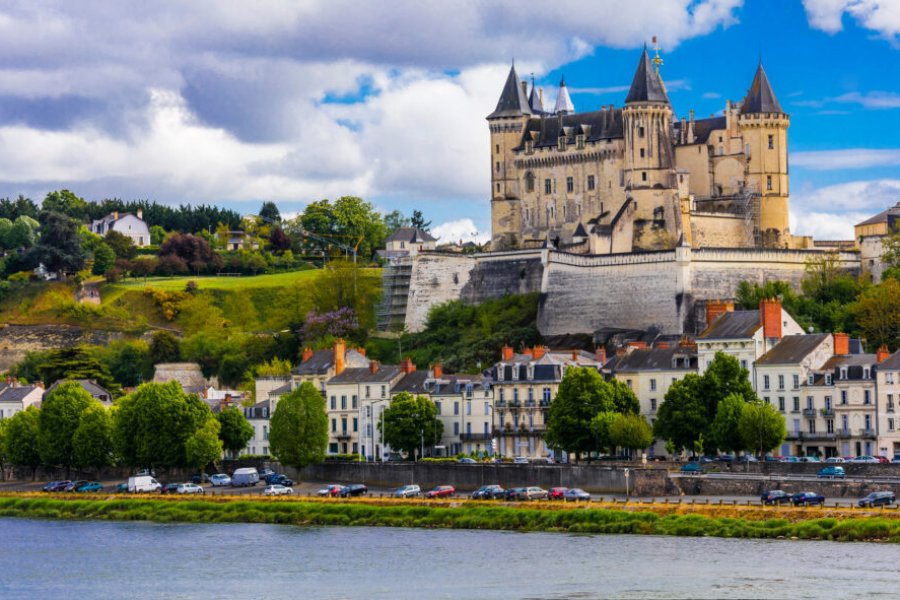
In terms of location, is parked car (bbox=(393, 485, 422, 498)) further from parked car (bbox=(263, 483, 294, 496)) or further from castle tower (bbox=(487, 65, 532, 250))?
castle tower (bbox=(487, 65, 532, 250))

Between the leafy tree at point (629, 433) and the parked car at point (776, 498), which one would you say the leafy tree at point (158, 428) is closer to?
the leafy tree at point (629, 433)

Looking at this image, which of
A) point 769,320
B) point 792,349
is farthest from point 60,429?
point 792,349

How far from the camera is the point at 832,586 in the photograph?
50.2 metres

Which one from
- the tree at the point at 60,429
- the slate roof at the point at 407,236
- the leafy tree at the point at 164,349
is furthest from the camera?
the slate roof at the point at 407,236

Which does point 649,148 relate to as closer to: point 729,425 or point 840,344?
point 840,344

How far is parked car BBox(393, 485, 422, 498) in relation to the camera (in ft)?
228

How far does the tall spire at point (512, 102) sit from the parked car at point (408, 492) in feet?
158

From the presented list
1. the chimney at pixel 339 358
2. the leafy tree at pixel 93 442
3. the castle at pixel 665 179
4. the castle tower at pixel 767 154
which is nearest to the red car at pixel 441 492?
the leafy tree at pixel 93 442

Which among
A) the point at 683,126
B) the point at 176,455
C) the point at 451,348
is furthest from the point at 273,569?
the point at 683,126

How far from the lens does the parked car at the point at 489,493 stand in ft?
221

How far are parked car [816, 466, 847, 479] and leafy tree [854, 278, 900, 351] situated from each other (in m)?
23.8

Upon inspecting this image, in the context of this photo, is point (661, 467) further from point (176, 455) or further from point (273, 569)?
point (176, 455)

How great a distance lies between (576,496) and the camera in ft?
216

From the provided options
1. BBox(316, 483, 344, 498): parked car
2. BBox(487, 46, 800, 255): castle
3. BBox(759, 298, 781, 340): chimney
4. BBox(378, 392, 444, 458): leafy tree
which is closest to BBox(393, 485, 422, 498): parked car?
BBox(316, 483, 344, 498): parked car
